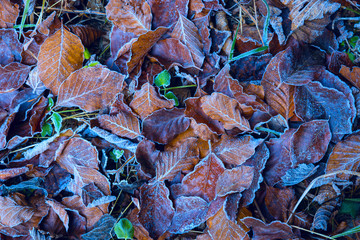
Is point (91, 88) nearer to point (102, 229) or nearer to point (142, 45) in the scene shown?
point (142, 45)

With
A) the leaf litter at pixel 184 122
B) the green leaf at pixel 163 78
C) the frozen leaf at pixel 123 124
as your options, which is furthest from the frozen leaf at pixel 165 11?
the frozen leaf at pixel 123 124

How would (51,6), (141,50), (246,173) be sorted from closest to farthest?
(246,173) → (141,50) → (51,6)

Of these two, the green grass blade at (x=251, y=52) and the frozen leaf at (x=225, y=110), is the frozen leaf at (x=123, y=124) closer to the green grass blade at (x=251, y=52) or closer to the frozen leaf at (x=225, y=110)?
the frozen leaf at (x=225, y=110)

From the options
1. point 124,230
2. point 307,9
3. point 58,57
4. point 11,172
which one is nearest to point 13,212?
point 11,172

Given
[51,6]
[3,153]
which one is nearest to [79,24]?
[51,6]

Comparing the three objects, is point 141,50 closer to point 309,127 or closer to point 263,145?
point 263,145

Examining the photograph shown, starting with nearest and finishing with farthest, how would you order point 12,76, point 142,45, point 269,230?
point 269,230 → point 142,45 → point 12,76

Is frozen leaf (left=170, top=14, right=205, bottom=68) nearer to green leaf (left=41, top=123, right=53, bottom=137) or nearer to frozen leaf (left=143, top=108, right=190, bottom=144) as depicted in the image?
frozen leaf (left=143, top=108, right=190, bottom=144)
